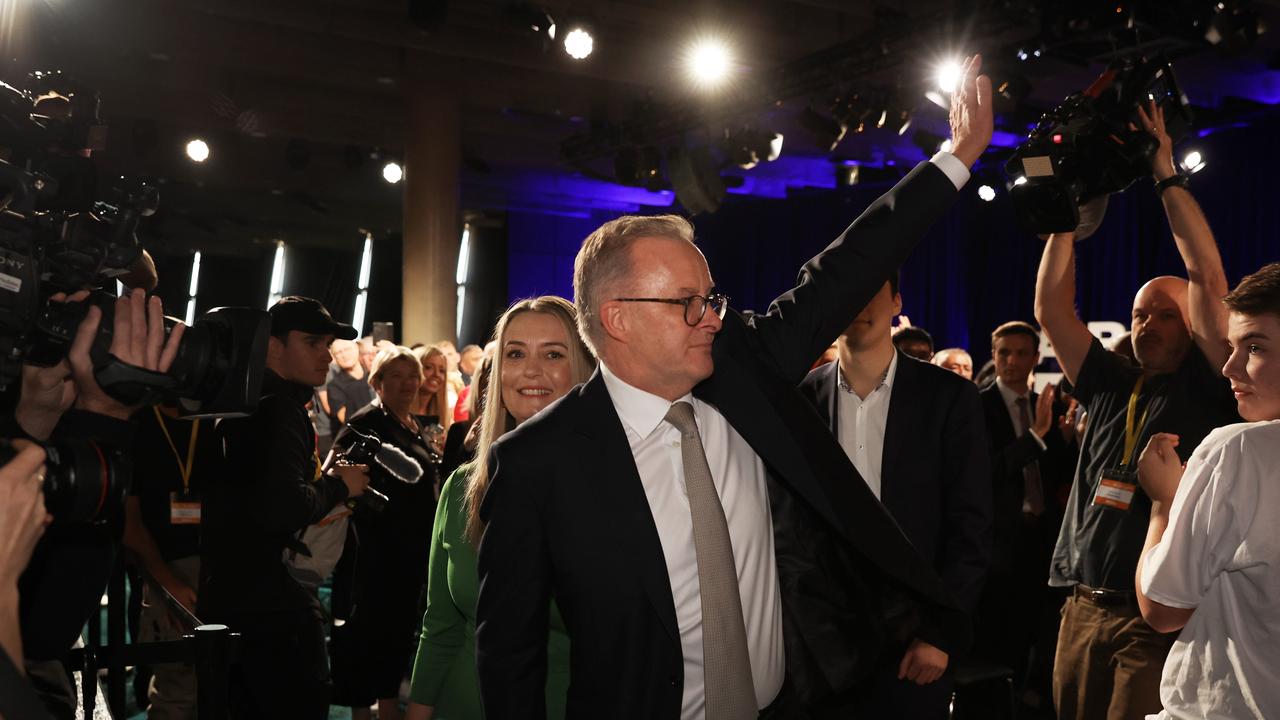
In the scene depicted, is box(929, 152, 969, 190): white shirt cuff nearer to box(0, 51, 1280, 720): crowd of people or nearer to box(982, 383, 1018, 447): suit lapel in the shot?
box(0, 51, 1280, 720): crowd of people

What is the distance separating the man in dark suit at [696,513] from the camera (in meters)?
1.51

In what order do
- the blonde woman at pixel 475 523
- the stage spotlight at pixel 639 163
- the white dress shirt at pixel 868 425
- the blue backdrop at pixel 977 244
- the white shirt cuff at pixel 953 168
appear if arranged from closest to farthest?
1. the white shirt cuff at pixel 953 168
2. the blonde woman at pixel 475 523
3. the white dress shirt at pixel 868 425
4. the blue backdrop at pixel 977 244
5. the stage spotlight at pixel 639 163

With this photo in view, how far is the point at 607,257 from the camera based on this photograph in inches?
66.7

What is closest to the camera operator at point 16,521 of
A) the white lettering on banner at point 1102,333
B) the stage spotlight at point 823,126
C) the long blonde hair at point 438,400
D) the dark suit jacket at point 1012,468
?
the dark suit jacket at point 1012,468

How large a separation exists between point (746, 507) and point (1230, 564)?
790 mm

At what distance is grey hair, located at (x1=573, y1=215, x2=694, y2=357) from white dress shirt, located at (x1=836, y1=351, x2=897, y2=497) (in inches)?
41.0

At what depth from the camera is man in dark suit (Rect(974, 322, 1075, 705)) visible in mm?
4391

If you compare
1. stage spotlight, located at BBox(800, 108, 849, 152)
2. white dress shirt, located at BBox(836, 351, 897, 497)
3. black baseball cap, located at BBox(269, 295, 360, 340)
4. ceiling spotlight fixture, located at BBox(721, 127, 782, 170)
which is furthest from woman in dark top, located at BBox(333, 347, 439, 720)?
ceiling spotlight fixture, located at BBox(721, 127, 782, 170)

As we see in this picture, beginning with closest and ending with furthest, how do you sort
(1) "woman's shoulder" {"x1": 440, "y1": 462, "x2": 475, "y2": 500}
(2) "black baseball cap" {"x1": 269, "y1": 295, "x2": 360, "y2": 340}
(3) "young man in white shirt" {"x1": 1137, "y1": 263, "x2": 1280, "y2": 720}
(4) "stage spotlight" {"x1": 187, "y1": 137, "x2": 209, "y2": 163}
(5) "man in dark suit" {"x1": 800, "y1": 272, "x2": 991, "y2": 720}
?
(3) "young man in white shirt" {"x1": 1137, "y1": 263, "x2": 1280, "y2": 720}, (1) "woman's shoulder" {"x1": 440, "y1": 462, "x2": 475, "y2": 500}, (5) "man in dark suit" {"x1": 800, "y1": 272, "x2": 991, "y2": 720}, (2) "black baseball cap" {"x1": 269, "y1": 295, "x2": 360, "y2": 340}, (4) "stage spotlight" {"x1": 187, "y1": 137, "x2": 209, "y2": 163}

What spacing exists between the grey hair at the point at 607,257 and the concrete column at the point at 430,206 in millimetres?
7798

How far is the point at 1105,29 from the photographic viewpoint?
206 inches

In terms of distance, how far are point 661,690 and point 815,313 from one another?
26.8 inches

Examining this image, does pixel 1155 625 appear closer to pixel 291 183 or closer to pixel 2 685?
pixel 2 685

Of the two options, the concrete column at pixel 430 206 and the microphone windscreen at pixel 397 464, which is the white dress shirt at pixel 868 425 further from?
the concrete column at pixel 430 206
